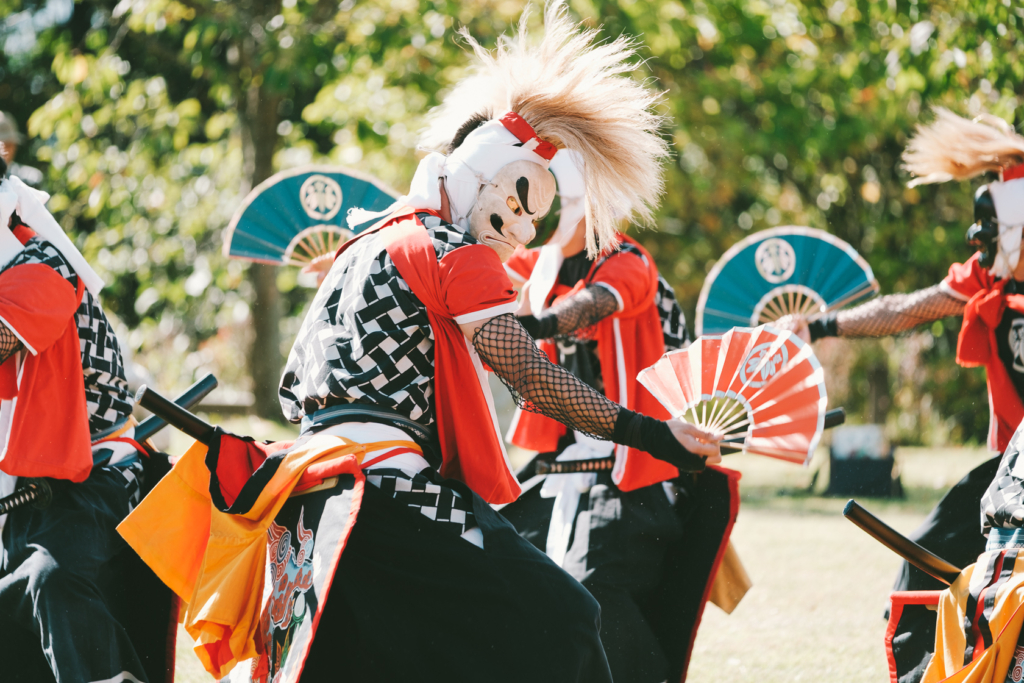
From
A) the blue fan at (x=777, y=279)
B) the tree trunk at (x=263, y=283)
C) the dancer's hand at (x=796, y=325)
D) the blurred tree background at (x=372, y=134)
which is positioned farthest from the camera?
the tree trunk at (x=263, y=283)

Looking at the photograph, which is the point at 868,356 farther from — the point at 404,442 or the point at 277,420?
the point at 404,442

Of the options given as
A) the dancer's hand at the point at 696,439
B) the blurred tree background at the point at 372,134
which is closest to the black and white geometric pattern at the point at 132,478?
the dancer's hand at the point at 696,439

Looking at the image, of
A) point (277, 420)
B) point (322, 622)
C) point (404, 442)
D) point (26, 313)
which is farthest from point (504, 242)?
point (277, 420)

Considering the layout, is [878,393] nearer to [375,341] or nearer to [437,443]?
[437,443]

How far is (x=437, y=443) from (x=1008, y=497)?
143 cm

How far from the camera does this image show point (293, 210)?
15.2 feet

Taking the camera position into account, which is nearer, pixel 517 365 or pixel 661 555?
pixel 517 365

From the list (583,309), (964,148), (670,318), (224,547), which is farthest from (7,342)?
(964,148)

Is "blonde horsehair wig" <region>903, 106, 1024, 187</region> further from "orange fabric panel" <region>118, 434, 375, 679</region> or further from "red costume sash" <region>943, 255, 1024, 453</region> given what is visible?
"orange fabric panel" <region>118, 434, 375, 679</region>

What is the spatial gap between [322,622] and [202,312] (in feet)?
40.4

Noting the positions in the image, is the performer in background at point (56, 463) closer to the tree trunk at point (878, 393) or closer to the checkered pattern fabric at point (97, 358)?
the checkered pattern fabric at point (97, 358)

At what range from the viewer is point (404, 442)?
261cm

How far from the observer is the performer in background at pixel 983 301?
3.81 meters

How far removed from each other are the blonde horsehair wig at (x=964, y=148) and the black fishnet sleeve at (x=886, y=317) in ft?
1.50
